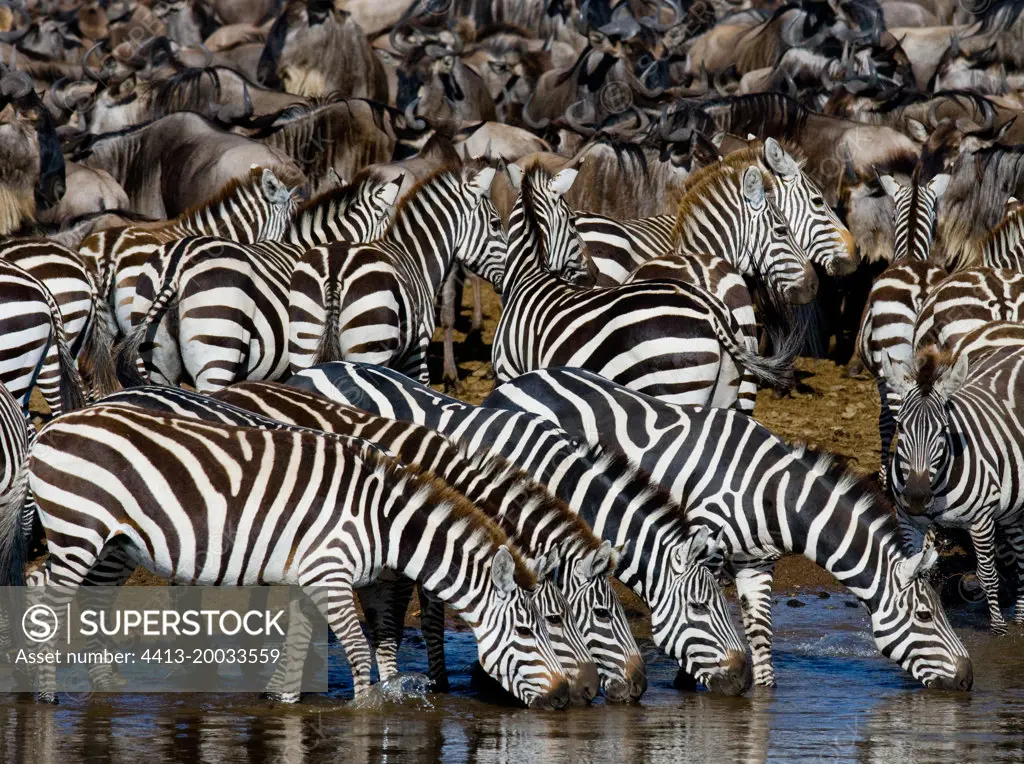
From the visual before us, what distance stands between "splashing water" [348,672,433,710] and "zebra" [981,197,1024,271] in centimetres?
638

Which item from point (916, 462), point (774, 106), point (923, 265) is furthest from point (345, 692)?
point (774, 106)

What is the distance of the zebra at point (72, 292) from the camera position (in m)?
10.2

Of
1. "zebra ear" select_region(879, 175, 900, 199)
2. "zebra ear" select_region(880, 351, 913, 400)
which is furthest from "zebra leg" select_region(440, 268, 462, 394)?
"zebra ear" select_region(880, 351, 913, 400)

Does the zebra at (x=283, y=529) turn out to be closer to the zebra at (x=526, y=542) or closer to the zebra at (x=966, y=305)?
the zebra at (x=526, y=542)

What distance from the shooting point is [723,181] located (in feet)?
37.0

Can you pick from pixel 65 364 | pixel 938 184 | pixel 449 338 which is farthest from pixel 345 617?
pixel 938 184

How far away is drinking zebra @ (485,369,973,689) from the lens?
714 centimetres

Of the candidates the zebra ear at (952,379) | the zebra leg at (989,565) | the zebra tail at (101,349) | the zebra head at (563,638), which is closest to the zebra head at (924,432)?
the zebra ear at (952,379)

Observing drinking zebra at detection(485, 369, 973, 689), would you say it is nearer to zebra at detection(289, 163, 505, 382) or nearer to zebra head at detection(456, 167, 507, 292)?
zebra at detection(289, 163, 505, 382)

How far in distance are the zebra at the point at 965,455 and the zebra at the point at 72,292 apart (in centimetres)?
482

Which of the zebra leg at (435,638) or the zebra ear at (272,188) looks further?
the zebra ear at (272,188)

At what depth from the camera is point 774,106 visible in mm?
17406

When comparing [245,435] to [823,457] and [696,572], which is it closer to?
[696,572]

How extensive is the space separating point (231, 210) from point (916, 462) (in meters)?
6.08
